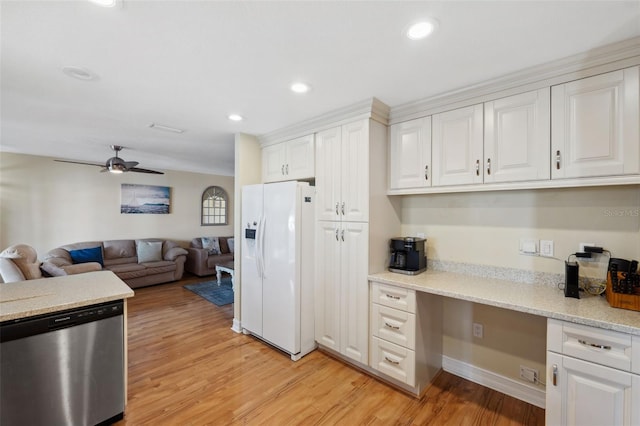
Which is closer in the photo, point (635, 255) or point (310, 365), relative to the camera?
point (635, 255)

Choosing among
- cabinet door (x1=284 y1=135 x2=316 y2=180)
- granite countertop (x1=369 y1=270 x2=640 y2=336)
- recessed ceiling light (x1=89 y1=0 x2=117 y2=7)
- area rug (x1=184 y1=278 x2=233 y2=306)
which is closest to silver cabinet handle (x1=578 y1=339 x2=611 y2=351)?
granite countertop (x1=369 y1=270 x2=640 y2=336)

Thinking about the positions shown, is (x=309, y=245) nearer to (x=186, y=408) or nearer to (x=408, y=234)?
(x=408, y=234)

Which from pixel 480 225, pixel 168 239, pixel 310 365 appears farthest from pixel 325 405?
pixel 168 239

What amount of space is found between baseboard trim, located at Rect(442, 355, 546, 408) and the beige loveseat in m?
5.18

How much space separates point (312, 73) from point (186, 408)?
2.62 m

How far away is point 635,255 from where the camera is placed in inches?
67.1

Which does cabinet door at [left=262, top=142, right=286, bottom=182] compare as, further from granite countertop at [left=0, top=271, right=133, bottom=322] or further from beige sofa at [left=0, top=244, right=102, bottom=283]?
beige sofa at [left=0, top=244, right=102, bottom=283]

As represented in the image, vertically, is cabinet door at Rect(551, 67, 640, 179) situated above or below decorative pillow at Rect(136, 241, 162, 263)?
above

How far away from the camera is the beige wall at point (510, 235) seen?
1777 mm

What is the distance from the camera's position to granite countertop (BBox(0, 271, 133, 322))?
1.55 m

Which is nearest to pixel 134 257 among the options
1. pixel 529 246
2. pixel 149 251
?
pixel 149 251

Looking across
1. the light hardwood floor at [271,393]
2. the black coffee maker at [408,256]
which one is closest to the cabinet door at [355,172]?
the black coffee maker at [408,256]

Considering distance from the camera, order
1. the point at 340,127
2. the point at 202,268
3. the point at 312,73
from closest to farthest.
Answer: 1. the point at 312,73
2. the point at 340,127
3. the point at 202,268

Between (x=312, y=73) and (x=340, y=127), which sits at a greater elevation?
(x=312, y=73)
